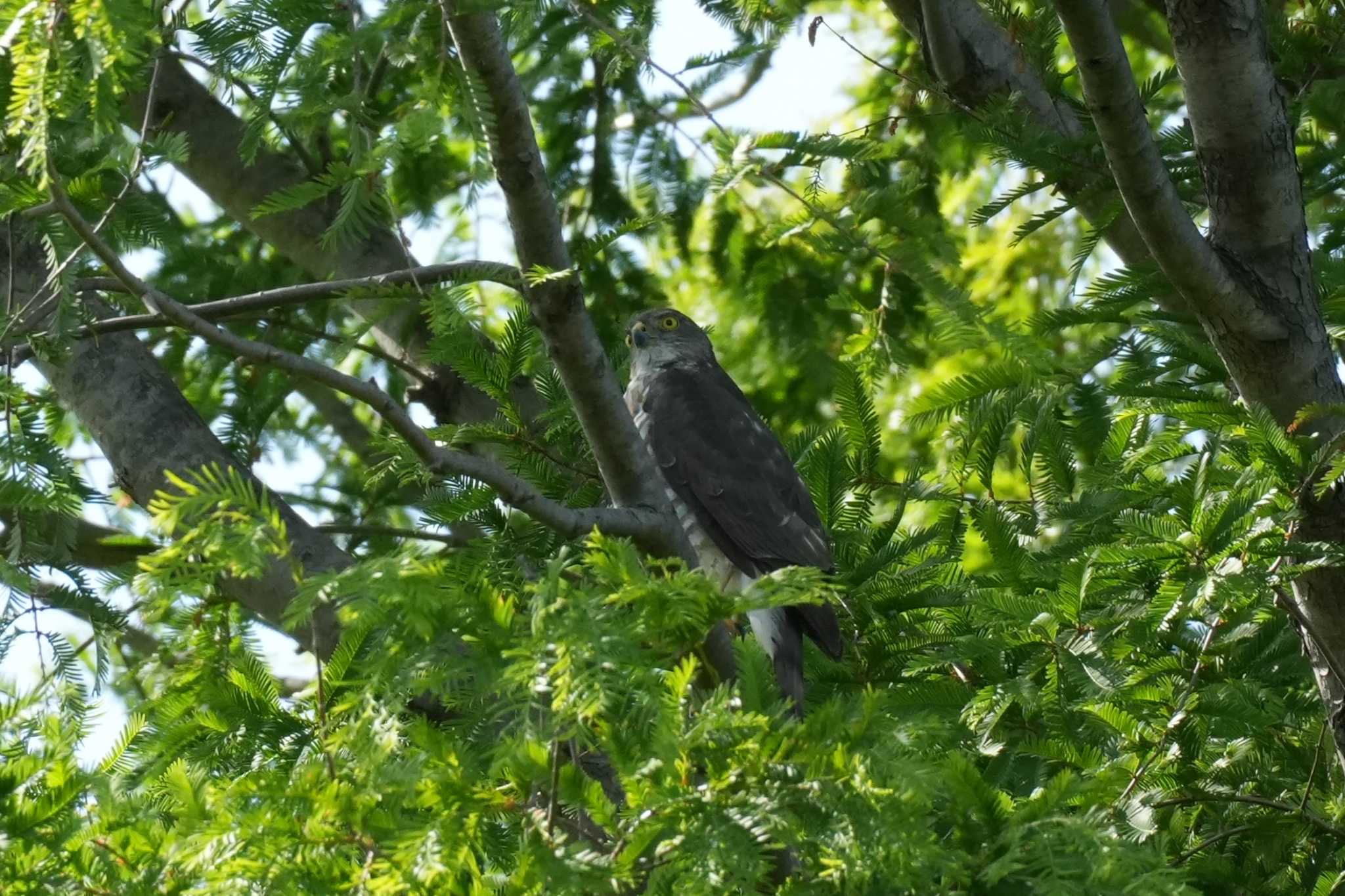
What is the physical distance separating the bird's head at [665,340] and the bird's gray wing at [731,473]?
204 millimetres

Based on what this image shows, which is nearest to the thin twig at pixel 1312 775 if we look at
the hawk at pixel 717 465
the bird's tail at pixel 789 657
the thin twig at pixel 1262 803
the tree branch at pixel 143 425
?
the thin twig at pixel 1262 803

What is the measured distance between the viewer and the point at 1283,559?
132 inches

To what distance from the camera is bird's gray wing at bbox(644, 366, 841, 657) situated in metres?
4.88

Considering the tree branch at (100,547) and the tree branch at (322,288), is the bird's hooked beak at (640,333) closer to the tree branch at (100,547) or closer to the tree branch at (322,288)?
the tree branch at (100,547)

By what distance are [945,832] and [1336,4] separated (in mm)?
3467

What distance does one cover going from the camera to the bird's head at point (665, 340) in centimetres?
604

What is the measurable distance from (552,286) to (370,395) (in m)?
0.57

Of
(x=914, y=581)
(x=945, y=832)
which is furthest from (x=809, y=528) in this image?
(x=945, y=832)

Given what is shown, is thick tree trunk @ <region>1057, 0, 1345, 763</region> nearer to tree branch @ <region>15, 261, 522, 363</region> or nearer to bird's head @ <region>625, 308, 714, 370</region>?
tree branch @ <region>15, 261, 522, 363</region>

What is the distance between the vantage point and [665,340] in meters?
6.13

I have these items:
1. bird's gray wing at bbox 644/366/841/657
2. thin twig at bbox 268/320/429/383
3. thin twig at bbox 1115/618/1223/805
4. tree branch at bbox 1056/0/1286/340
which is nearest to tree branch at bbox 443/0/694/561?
thin twig at bbox 268/320/429/383

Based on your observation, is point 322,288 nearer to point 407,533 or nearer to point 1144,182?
point 407,533

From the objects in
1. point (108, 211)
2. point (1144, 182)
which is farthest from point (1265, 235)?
point (108, 211)

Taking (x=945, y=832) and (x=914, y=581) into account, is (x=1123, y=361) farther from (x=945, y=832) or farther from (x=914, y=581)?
(x=945, y=832)
